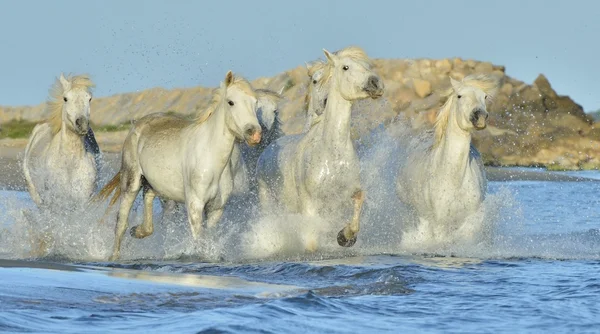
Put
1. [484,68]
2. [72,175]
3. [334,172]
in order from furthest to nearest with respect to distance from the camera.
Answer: [484,68], [72,175], [334,172]

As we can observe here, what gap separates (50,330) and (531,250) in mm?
6599

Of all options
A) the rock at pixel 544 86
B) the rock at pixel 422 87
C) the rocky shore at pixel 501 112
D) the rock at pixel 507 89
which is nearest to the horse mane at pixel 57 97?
the rocky shore at pixel 501 112

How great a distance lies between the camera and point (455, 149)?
11.5 m

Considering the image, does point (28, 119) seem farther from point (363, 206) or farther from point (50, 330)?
point (50, 330)

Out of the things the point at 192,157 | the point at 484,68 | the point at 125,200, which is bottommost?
the point at 125,200

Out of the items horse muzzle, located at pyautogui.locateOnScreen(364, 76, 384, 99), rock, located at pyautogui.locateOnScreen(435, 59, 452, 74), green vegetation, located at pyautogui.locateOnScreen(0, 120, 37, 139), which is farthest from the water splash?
green vegetation, located at pyautogui.locateOnScreen(0, 120, 37, 139)

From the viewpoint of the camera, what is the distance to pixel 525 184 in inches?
964

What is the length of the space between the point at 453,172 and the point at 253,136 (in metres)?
2.35

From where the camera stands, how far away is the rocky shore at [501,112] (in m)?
33.3

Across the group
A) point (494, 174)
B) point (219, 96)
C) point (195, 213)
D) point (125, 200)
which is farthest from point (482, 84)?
point (494, 174)

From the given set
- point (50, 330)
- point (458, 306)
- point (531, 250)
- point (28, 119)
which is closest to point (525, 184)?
point (531, 250)

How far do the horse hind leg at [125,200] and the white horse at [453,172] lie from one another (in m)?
2.85

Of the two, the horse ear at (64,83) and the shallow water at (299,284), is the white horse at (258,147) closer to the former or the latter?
the shallow water at (299,284)

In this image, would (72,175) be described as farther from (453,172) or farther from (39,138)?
(453,172)
